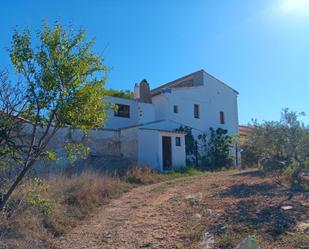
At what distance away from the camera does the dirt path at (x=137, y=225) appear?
9.00 meters

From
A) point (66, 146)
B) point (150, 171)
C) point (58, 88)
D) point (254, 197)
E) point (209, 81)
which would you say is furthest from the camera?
point (209, 81)

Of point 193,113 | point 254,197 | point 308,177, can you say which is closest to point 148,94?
point 193,113

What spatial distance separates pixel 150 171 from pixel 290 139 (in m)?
7.71

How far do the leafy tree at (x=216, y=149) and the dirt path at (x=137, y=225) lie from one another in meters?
14.1

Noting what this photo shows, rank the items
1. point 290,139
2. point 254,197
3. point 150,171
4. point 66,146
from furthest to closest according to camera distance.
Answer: point 150,171 → point 290,139 → point 254,197 → point 66,146

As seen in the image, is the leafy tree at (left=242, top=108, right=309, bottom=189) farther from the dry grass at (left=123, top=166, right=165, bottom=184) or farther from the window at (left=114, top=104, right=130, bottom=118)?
the window at (left=114, top=104, right=130, bottom=118)

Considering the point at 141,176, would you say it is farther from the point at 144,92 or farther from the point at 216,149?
the point at 144,92

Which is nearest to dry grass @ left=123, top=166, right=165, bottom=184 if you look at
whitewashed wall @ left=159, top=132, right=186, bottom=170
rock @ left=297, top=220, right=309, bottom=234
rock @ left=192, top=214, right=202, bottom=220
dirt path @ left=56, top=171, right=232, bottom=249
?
dirt path @ left=56, top=171, right=232, bottom=249

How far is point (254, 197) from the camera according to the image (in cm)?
1149

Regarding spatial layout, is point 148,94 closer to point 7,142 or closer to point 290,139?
point 290,139

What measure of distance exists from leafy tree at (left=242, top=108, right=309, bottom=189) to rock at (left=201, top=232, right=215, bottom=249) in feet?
17.2

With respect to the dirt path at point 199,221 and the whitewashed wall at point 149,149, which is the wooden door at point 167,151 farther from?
the dirt path at point 199,221

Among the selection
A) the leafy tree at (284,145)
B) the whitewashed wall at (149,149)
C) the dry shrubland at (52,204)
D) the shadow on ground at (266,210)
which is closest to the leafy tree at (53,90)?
the dry shrubland at (52,204)

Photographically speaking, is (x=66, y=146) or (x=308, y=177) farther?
(x=308, y=177)
